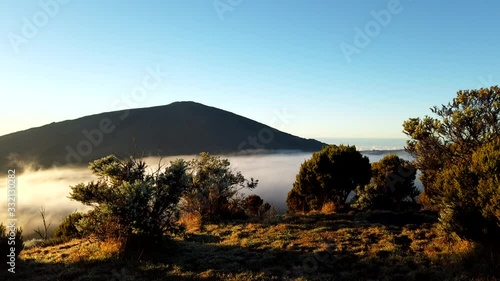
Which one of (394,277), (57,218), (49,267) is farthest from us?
(57,218)

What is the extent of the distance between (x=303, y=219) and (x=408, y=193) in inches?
1193

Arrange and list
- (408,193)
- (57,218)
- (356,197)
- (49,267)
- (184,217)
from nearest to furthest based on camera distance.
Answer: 1. (49,267)
2. (184,217)
3. (356,197)
4. (408,193)
5. (57,218)

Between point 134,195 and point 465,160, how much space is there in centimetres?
1681

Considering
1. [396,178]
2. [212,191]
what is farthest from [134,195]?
[396,178]

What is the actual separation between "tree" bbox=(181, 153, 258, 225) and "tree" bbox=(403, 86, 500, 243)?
14.0 metres

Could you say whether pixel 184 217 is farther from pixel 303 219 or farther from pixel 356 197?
pixel 356 197

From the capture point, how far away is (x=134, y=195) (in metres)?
15.4

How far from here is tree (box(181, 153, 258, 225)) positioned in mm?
26422

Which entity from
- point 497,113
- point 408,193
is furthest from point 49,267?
point 408,193

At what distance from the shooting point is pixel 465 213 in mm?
13984

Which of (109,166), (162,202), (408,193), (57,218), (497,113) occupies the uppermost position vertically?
(497,113)
